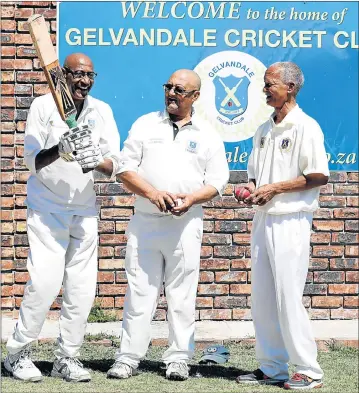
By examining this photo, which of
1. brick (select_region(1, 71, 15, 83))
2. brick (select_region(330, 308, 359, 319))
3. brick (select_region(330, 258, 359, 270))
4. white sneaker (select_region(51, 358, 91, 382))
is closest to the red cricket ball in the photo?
white sneaker (select_region(51, 358, 91, 382))

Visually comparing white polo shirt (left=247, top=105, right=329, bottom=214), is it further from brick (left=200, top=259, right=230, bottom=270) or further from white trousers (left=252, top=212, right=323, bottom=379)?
brick (left=200, top=259, right=230, bottom=270)

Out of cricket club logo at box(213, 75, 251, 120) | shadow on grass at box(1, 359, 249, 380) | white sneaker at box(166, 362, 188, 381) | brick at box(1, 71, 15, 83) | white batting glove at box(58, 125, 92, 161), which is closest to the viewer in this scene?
white batting glove at box(58, 125, 92, 161)

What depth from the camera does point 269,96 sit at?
20.9ft

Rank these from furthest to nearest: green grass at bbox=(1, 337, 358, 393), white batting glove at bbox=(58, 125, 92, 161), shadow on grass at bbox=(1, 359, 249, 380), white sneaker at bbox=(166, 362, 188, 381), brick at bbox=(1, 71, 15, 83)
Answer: brick at bbox=(1, 71, 15, 83)
shadow on grass at bbox=(1, 359, 249, 380)
white sneaker at bbox=(166, 362, 188, 381)
green grass at bbox=(1, 337, 358, 393)
white batting glove at bbox=(58, 125, 92, 161)

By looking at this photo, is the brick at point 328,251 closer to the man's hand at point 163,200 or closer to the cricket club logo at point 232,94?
the cricket club logo at point 232,94

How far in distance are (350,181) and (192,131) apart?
2.30m

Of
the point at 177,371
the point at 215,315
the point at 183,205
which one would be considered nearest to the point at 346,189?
the point at 215,315

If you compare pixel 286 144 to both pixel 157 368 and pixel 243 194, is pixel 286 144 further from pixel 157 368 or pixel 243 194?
pixel 157 368

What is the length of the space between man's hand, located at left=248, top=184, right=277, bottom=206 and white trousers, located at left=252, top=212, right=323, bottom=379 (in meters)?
0.13

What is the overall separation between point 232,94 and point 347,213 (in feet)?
4.15

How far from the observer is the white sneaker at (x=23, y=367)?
633cm

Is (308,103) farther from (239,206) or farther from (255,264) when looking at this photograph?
(255,264)

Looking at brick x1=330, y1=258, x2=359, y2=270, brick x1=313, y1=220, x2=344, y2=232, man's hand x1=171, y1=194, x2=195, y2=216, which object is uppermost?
man's hand x1=171, y1=194, x2=195, y2=216

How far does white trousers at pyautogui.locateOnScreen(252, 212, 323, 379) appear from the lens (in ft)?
20.6
